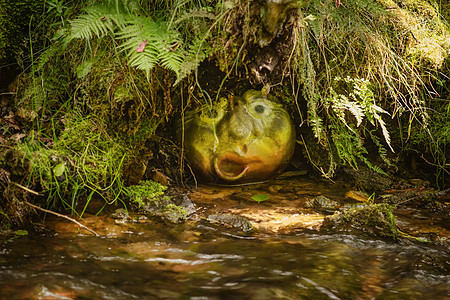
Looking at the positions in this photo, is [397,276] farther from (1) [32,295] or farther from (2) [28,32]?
(2) [28,32]

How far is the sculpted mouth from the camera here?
3418mm

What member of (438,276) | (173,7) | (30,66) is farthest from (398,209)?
(30,66)

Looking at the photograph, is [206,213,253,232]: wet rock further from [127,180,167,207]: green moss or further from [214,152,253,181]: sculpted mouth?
[214,152,253,181]: sculpted mouth

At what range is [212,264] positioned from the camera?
208 cm

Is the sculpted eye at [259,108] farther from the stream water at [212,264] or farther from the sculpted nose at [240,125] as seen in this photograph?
the stream water at [212,264]

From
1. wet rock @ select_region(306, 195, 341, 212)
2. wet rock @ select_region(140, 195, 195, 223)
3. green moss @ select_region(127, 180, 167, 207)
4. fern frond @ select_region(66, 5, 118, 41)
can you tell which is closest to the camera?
fern frond @ select_region(66, 5, 118, 41)

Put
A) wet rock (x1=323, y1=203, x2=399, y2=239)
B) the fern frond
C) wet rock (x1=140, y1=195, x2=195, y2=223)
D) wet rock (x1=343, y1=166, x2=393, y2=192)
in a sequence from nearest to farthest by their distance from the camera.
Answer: the fern frond, wet rock (x1=323, y1=203, x2=399, y2=239), wet rock (x1=140, y1=195, x2=195, y2=223), wet rock (x1=343, y1=166, x2=393, y2=192)

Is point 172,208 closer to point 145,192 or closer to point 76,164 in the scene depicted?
point 145,192

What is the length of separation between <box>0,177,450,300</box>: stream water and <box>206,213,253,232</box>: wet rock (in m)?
0.07

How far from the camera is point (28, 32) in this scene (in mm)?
3023

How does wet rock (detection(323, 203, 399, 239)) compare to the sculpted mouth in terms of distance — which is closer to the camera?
wet rock (detection(323, 203, 399, 239))

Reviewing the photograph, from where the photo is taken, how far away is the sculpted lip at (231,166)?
3418 millimetres

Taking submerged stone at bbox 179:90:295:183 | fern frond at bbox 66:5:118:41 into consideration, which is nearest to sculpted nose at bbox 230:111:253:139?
submerged stone at bbox 179:90:295:183

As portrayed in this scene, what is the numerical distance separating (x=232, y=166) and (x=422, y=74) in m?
1.99
